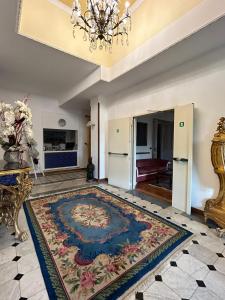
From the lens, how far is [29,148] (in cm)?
561

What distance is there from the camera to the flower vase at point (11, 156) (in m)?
2.26

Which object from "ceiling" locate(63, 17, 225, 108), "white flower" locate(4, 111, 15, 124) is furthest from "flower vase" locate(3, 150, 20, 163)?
"ceiling" locate(63, 17, 225, 108)

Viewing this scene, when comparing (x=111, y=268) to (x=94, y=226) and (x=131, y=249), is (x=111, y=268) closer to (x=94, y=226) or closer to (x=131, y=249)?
(x=131, y=249)

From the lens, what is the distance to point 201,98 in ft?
9.44

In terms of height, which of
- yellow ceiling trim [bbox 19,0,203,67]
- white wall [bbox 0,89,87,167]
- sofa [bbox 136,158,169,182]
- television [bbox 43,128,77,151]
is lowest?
sofa [bbox 136,158,169,182]

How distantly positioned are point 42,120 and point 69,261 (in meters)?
5.68

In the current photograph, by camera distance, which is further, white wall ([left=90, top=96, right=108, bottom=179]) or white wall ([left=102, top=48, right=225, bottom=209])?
white wall ([left=90, top=96, right=108, bottom=179])

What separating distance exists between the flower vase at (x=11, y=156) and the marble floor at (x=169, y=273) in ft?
3.55

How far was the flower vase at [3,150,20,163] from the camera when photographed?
2256mm

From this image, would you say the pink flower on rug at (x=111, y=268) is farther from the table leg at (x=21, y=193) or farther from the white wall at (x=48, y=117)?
the white wall at (x=48, y=117)

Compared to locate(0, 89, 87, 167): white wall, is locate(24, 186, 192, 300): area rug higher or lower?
lower

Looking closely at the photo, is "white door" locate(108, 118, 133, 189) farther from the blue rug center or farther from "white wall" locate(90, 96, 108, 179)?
the blue rug center

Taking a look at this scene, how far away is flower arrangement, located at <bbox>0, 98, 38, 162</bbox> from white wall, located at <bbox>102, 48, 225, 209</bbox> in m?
2.83

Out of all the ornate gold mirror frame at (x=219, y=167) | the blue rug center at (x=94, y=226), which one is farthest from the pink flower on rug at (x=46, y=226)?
the ornate gold mirror frame at (x=219, y=167)
